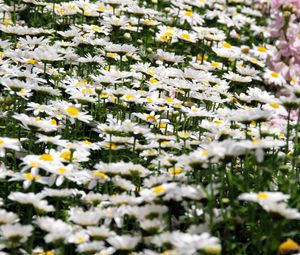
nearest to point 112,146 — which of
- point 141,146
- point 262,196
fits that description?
point 141,146

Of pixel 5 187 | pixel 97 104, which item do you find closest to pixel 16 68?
pixel 97 104

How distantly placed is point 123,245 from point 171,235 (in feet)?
0.60

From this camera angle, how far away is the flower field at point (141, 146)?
→ 106 inches

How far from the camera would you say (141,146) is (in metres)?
3.40

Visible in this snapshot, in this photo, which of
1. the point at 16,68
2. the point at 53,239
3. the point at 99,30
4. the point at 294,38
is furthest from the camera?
the point at 294,38

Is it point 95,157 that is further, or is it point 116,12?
point 116,12

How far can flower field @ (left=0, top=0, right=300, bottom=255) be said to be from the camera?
2688 mm

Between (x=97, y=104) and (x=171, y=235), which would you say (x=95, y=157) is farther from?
(x=171, y=235)

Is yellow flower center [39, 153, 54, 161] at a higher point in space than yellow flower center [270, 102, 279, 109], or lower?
lower

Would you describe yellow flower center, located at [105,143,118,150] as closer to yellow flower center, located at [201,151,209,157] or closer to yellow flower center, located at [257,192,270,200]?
yellow flower center, located at [201,151,209,157]

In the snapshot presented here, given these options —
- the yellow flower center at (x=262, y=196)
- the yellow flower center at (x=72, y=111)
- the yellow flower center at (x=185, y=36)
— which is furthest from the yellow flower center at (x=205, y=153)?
the yellow flower center at (x=185, y=36)

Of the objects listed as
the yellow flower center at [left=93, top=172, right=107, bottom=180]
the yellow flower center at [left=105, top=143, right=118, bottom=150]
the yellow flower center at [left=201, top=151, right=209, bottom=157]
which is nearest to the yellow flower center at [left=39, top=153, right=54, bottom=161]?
the yellow flower center at [left=93, top=172, right=107, bottom=180]

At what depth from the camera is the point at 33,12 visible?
5.93 m

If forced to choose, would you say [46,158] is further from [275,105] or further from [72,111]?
[275,105]
